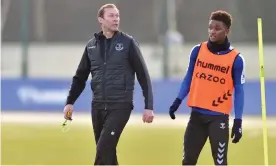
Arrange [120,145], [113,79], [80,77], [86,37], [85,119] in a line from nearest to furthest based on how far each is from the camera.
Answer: [113,79] → [80,77] → [120,145] → [85,119] → [86,37]

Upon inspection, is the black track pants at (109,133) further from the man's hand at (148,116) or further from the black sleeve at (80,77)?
the black sleeve at (80,77)

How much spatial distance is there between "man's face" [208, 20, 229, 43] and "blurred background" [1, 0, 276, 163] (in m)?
11.8

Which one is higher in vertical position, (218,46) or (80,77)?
(218,46)

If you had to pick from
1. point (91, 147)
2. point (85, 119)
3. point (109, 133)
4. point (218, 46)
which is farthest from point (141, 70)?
point (85, 119)

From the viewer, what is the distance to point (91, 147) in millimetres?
14242

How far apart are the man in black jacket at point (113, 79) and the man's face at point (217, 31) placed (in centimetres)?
81

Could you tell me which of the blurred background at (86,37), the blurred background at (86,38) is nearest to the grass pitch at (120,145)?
the blurred background at (86,38)

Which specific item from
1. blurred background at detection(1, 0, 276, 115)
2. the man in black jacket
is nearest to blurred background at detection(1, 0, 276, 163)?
blurred background at detection(1, 0, 276, 115)

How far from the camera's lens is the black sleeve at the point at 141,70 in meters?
8.77

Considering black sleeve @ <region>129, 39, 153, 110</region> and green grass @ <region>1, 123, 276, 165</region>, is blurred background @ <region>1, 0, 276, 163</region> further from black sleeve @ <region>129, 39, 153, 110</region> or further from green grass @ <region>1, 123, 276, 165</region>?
black sleeve @ <region>129, 39, 153, 110</region>

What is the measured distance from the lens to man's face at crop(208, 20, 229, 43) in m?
8.45

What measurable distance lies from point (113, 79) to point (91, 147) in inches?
221

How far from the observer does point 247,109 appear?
787 inches

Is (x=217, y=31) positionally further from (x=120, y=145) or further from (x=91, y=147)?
(x=120, y=145)
